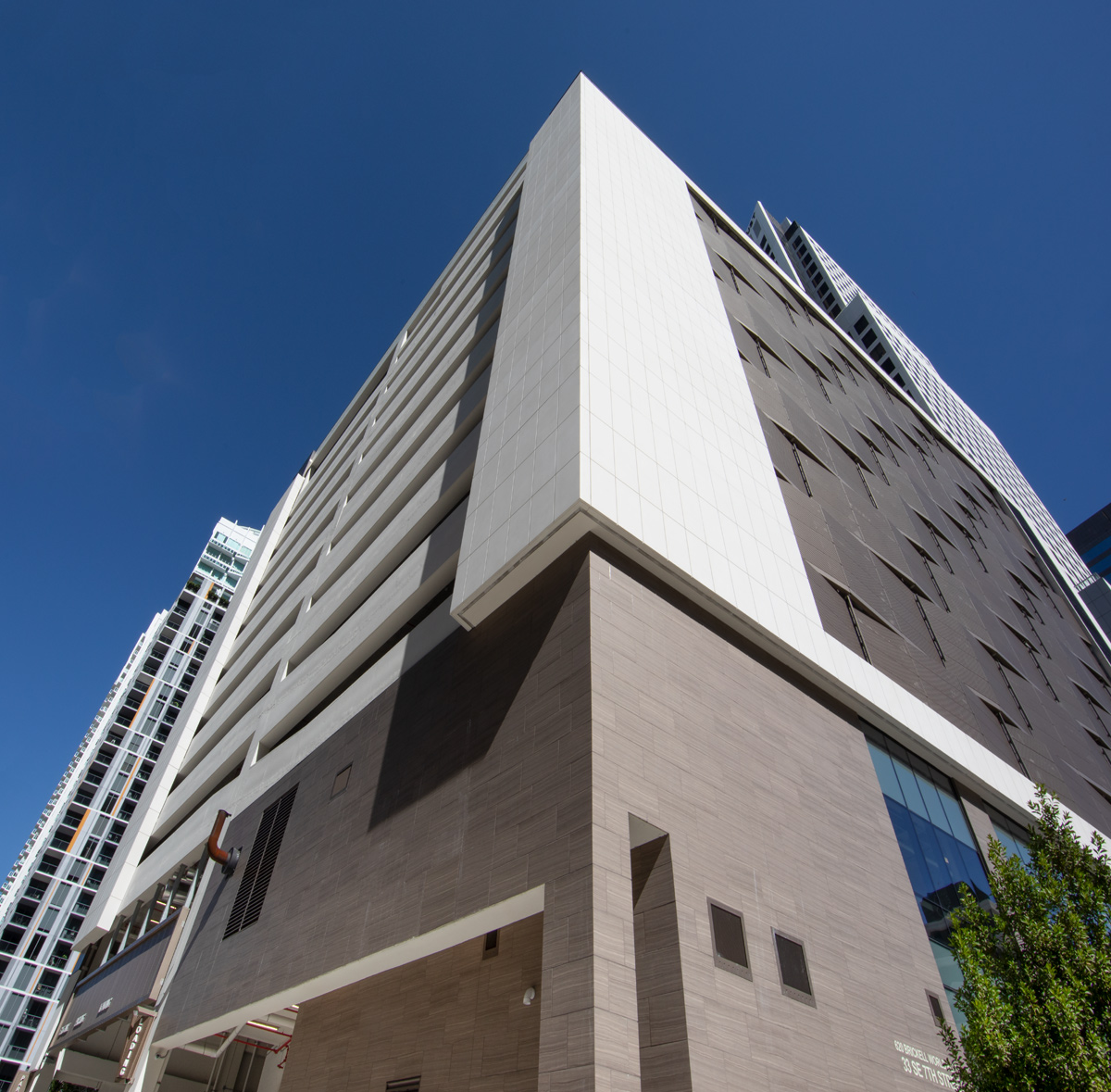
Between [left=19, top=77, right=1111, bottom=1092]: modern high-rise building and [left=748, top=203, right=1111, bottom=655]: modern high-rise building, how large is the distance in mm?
42399

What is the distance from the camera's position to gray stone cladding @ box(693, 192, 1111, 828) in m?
19.4

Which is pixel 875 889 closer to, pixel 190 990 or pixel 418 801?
pixel 418 801

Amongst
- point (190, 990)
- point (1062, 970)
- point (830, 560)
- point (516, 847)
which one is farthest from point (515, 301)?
point (190, 990)

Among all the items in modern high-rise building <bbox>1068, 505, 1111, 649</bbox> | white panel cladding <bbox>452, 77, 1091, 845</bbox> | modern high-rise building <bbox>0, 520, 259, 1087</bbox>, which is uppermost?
modern high-rise building <bbox>1068, 505, 1111, 649</bbox>

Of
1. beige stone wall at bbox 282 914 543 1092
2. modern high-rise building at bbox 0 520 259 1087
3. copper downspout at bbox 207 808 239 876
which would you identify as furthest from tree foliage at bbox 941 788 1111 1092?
modern high-rise building at bbox 0 520 259 1087

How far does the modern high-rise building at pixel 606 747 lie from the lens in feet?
31.8

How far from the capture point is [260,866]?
18.7 metres

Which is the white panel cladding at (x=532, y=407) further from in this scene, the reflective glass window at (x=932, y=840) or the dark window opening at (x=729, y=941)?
the reflective glass window at (x=932, y=840)

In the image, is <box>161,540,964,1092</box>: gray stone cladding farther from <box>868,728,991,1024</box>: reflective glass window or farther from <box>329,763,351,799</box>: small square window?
<box>868,728,991,1024</box>: reflective glass window

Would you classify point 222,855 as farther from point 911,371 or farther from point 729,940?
point 911,371

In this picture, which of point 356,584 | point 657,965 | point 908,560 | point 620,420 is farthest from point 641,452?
point 908,560

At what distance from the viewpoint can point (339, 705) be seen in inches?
753

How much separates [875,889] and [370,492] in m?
22.6

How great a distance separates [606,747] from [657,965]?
2.67 meters
